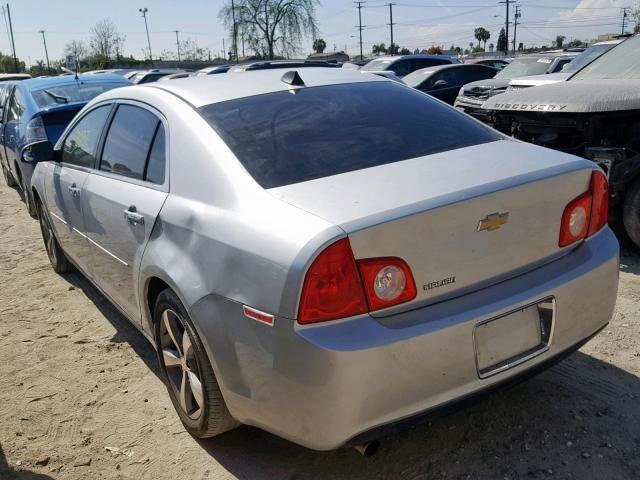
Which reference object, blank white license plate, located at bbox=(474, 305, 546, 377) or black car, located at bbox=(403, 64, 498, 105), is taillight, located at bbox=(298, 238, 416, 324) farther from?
black car, located at bbox=(403, 64, 498, 105)

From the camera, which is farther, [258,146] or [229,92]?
[229,92]

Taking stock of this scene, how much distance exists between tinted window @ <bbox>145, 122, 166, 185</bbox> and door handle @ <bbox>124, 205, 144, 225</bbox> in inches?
6.5

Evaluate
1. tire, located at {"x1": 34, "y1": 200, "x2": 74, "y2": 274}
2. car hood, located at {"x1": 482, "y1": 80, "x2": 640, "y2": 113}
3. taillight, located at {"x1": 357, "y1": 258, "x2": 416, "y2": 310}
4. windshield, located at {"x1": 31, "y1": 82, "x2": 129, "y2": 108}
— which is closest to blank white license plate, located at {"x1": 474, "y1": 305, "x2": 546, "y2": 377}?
taillight, located at {"x1": 357, "y1": 258, "x2": 416, "y2": 310}

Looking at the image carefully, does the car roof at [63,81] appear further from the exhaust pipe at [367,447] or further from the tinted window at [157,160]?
the exhaust pipe at [367,447]

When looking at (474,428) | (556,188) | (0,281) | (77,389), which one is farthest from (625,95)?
(0,281)

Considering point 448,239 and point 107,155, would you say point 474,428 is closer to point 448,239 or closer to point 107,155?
point 448,239

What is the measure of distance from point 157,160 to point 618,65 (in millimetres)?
5103

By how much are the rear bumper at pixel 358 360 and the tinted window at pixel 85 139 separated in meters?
1.90

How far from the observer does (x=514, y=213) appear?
7.47ft

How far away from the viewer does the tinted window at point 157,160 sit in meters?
2.86

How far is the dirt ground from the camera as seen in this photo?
2.54 meters

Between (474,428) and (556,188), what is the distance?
1.14 m

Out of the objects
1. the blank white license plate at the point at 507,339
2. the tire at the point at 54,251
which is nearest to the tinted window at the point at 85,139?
the tire at the point at 54,251

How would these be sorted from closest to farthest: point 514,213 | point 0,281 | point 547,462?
point 514,213 < point 547,462 < point 0,281
